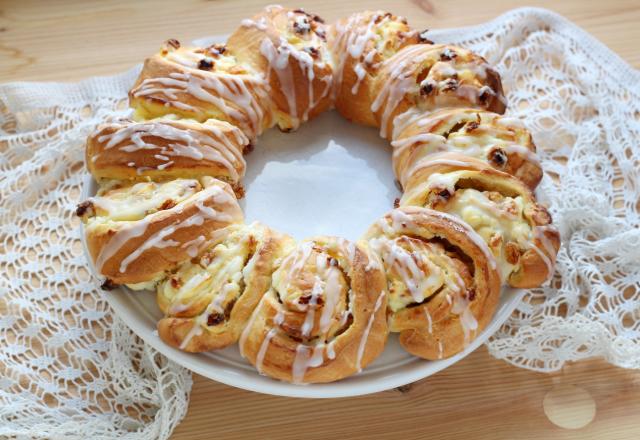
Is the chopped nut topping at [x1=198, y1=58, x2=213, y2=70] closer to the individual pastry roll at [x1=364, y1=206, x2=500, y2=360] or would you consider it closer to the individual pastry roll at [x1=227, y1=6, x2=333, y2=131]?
the individual pastry roll at [x1=227, y1=6, x2=333, y2=131]

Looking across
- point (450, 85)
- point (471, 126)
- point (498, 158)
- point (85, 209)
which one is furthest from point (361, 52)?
point (85, 209)

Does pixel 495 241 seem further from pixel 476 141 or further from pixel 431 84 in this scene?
pixel 431 84

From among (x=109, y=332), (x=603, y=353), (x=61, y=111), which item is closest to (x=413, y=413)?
(x=603, y=353)

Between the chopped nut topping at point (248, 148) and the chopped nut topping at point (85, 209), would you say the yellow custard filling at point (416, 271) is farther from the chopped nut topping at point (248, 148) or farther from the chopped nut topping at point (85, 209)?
the chopped nut topping at point (85, 209)

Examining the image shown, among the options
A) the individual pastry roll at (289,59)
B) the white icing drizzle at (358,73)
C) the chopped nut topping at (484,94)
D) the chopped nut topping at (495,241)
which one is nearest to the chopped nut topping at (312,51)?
the individual pastry roll at (289,59)

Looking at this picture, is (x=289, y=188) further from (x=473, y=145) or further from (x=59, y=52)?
(x=59, y=52)

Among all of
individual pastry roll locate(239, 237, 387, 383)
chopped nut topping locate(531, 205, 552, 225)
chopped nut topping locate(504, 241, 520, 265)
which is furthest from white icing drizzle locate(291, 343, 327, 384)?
chopped nut topping locate(531, 205, 552, 225)

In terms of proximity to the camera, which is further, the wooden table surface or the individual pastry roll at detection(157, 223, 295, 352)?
the wooden table surface
